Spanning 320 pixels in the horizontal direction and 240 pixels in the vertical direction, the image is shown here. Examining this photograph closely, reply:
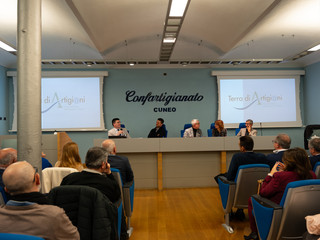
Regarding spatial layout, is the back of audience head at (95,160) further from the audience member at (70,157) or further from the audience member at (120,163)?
the audience member at (120,163)

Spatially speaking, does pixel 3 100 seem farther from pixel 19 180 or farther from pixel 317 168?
pixel 317 168

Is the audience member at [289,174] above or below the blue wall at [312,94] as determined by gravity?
below

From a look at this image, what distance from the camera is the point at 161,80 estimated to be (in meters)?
10.0

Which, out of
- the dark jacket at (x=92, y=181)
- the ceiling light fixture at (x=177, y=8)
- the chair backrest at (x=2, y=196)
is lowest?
the chair backrest at (x=2, y=196)

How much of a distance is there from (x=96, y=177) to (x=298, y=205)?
159 cm

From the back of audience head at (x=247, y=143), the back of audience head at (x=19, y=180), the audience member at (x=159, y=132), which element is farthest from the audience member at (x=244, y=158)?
the audience member at (x=159, y=132)

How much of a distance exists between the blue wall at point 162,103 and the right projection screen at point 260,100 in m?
0.27

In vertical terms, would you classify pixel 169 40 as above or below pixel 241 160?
above

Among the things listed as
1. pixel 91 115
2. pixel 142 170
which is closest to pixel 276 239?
pixel 142 170

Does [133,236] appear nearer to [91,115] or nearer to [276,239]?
[276,239]

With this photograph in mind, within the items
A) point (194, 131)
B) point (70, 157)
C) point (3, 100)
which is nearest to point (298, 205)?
point (70, 157)

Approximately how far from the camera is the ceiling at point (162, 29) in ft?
19.5

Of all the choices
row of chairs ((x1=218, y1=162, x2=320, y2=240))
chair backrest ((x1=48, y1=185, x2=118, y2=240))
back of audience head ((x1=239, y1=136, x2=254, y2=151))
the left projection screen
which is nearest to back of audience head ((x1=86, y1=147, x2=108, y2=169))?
chair backrest ((x1=48, y1=185, x2=118, y2=240))

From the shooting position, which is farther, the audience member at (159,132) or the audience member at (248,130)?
the audience member at (159,132)
